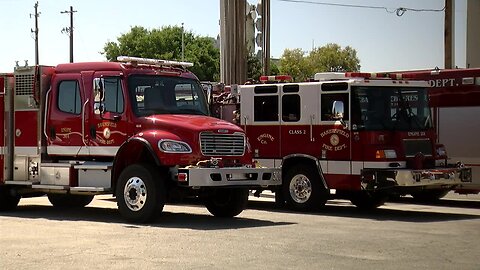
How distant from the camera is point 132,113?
1471 centimetres

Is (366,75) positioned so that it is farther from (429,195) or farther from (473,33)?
(473,33)

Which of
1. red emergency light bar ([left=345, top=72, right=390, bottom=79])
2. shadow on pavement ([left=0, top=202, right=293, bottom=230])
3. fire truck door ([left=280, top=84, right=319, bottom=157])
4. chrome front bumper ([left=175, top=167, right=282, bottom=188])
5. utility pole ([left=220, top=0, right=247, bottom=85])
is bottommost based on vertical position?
shadow on pavement ([left=0, top=202, right=293, bottom=230])

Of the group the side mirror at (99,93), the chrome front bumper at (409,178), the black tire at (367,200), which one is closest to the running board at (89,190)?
the side mirror at (99,93)

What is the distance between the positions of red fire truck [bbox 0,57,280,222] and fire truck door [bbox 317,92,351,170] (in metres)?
2.17

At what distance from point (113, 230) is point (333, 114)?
544cm

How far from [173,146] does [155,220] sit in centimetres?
128

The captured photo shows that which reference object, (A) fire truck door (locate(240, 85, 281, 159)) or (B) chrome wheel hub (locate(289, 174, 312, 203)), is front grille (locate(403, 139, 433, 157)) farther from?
(A) fire truck door (locate(240, 85, 281, 159))

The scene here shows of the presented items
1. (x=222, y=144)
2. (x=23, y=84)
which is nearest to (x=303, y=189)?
(x=222, y=144)

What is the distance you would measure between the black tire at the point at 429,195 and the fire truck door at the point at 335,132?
340cm

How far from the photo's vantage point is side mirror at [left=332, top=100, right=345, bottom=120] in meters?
16.6

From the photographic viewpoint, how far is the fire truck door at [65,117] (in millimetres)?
15336

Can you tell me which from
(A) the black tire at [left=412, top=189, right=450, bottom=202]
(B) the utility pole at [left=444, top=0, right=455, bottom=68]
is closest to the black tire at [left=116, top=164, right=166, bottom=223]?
(A) the black tire at [left=412, top=189, right=450, bottom=202]

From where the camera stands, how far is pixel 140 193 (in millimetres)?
14180

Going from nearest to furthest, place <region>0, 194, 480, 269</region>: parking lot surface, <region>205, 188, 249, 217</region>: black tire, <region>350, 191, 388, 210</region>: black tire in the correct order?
<region>0, 194, 480, 269</region>: parking lot surface → <region>205, 188, 249, 217</region>: black tire → <region>350, 191, 388, 210</region>: black tire
